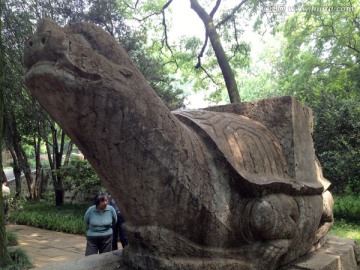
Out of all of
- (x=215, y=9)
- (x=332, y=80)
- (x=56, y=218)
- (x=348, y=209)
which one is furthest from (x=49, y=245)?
(x=332, y=80)

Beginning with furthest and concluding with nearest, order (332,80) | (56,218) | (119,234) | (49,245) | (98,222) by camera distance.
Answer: (332,80) < (56,218) < (49,245) < (119,234) < (98,222)

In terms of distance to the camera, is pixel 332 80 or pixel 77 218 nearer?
pixel 77 218

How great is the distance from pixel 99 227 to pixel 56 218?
6214mm

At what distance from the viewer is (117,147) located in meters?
1.92

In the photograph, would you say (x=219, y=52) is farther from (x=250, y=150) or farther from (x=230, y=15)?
(x=250, y=150)

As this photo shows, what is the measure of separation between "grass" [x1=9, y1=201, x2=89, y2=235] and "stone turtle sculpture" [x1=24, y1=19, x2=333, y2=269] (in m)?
6.81

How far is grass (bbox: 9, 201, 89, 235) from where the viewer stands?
8742 millimetres

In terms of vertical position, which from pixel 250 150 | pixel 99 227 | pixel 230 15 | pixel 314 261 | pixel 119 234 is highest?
pixel 230 15

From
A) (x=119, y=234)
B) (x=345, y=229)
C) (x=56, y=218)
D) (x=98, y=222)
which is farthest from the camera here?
(x=56, y=218)

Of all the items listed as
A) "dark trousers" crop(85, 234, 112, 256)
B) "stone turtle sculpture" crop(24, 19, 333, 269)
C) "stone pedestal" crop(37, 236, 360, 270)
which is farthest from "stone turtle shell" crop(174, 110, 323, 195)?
"dark trousers" crop(85, 234, 112, 256)

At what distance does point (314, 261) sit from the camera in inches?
99.6

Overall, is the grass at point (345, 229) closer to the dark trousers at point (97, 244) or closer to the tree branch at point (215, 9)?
the dark trousers at point (97, 244)

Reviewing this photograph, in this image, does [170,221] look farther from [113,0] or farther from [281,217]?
[113,0]

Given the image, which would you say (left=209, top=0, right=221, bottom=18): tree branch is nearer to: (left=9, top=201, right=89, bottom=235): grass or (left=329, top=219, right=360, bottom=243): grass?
(left=329, top=219, right=360, bottom=243): grass
